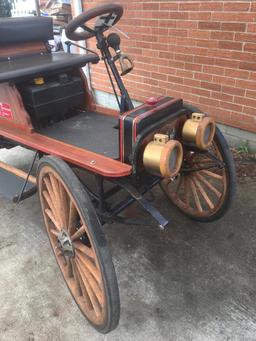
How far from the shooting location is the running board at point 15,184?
2.35 m

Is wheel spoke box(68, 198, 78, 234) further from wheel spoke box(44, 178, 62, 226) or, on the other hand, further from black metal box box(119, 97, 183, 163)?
black metal box box(119, 97, 183, 163)

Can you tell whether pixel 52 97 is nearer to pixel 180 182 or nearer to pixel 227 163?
pixel 180 182

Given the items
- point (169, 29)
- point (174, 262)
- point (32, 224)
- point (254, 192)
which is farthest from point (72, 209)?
point (169, 29)

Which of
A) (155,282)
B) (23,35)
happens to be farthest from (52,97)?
(155,282)

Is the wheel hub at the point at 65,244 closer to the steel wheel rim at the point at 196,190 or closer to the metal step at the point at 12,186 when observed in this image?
the metal step at the point at 12,186

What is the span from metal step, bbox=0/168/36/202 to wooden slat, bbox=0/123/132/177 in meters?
0.34

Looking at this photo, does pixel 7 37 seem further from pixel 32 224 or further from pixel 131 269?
pixel 131 269

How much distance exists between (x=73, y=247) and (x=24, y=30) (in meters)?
1.82

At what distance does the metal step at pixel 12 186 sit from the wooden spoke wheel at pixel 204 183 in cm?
100

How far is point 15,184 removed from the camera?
2514 millimetres

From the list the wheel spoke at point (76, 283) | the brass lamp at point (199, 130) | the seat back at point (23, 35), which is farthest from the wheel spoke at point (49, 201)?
the seat back at point (23, 35)

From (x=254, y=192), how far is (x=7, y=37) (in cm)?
244

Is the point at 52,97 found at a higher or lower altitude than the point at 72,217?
higher

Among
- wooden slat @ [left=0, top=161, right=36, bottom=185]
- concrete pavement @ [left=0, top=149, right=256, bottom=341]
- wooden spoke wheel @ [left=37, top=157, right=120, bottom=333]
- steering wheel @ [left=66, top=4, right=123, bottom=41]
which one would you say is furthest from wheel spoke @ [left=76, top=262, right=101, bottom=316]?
steering wheel @ [left=66, top=4, right=123, bottom=41]
